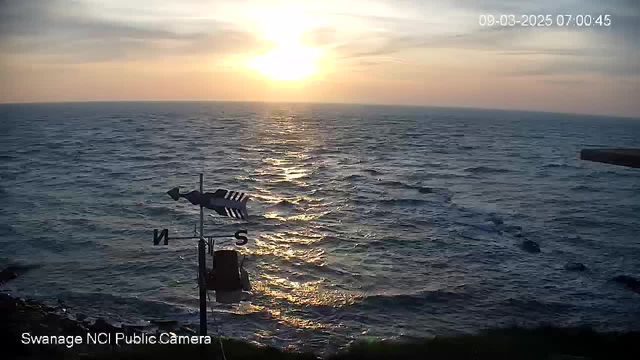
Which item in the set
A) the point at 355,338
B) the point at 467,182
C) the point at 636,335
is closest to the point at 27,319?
the point at 355,338

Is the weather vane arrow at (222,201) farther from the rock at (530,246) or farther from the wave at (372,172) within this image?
the wave at (372,172)

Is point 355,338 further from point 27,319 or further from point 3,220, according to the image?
point 3,220

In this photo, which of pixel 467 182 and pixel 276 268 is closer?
pixel 276 268

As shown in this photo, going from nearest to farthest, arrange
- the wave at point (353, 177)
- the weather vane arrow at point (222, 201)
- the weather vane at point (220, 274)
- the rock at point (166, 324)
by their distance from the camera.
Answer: the weather vane arrow at point (222, 201), the weather vane at point (220, 274), the rock at point (166, 324), the wave at point (353, 177)

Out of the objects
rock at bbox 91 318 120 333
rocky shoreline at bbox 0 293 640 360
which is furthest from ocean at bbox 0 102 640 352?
rocky shoreline at bbox 0 293 640 360

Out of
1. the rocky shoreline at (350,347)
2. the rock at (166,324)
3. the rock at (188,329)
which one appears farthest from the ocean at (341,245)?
the rocky shoreline at (350,347)

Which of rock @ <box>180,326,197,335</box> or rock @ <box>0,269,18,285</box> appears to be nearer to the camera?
rock @ <box>180,326,197,335</box>

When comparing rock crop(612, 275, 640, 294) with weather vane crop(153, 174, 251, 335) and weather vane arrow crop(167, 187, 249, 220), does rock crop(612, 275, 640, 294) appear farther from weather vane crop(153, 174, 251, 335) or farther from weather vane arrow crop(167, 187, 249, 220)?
weather vane arrow crop(167, 187, 249, 220)
